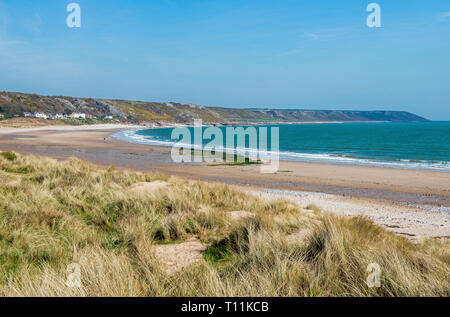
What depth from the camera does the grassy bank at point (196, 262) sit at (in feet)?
11.2

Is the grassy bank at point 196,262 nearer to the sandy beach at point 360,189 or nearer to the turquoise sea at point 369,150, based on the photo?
the sandy beach at point 360,189

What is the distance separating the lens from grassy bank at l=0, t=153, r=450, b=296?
11.2 feet

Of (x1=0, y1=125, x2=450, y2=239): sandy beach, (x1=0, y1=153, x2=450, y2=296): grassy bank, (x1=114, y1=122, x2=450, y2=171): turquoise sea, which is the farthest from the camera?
(x1=114, y1=122, x2=450, y2=171): turquoise sea

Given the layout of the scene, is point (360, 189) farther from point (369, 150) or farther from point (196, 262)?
point (369, 150)

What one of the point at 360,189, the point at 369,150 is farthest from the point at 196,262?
the point at 369,150

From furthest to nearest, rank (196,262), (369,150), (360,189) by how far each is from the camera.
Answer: (369,150), (360,189), (196,262)

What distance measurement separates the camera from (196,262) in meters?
4.75

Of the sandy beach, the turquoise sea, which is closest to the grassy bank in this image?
the sandy beach

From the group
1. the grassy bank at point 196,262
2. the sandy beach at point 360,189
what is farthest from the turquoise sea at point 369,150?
the grassy bank at point 196,262

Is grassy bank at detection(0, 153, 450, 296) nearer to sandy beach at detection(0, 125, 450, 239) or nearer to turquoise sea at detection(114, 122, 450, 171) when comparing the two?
sandy beach at detection(0, 125, 450, 239)

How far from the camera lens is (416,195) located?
1611 cm

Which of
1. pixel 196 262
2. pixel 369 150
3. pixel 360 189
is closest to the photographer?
pixel 196 262

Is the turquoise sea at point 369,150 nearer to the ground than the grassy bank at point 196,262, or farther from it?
nearer to the ground
